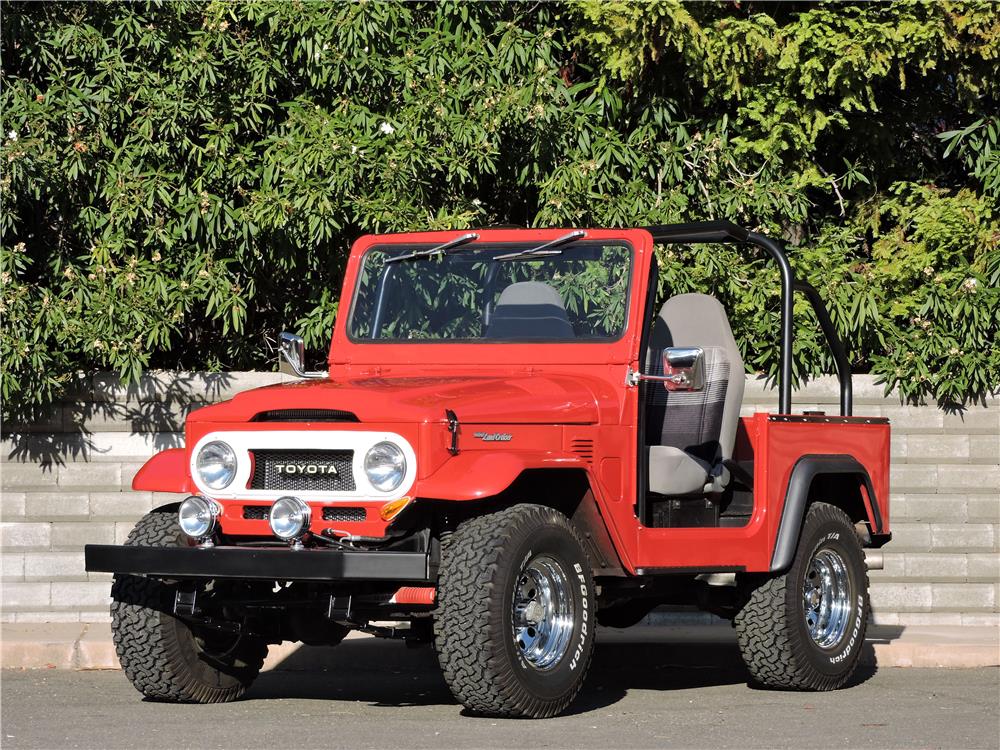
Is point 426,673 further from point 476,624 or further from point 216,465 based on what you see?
point 476,624

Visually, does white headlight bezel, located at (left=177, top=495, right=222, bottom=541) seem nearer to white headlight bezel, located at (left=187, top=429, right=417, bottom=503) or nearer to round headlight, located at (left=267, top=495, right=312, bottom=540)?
white headlight bezel, located at (left=187, top=429, right=417, bottom=503)

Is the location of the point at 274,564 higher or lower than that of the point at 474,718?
higher

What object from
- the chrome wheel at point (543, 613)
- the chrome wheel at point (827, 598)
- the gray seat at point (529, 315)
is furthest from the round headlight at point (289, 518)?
the chrome wheel at point (827, 598)

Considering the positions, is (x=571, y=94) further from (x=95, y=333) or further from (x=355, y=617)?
(x=355, y=617)

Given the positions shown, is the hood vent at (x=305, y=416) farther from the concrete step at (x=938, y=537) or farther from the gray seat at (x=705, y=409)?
the concrete step at (x=938, y=537)

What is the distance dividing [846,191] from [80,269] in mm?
6307

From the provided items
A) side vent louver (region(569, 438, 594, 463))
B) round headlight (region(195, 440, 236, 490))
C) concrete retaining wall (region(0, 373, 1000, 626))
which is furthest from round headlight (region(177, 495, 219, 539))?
concrete retaining wall (region(0, 373, 1000, 626))

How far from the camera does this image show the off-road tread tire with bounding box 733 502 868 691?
8.68 m

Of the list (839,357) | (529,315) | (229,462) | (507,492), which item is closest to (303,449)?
(229,462)

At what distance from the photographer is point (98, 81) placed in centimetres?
1223

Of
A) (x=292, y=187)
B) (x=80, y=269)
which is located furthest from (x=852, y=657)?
(x=80, y=269)

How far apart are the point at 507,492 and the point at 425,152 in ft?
15.6

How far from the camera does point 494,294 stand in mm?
8719

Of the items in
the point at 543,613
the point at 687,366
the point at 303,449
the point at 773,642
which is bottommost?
the point at 773,642
